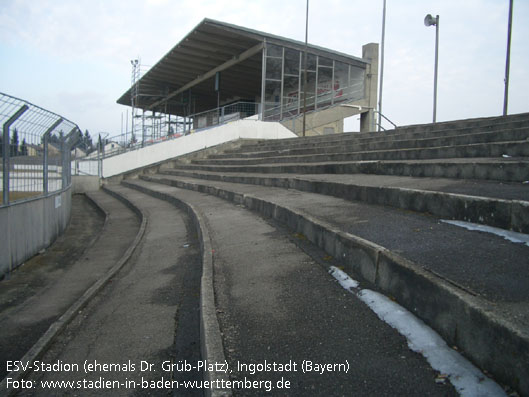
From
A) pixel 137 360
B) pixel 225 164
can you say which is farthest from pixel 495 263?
pixel 225 164

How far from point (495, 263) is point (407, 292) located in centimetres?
70

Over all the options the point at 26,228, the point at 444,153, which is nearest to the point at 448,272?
the point at 444,153

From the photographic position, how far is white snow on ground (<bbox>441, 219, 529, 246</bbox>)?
3.19m

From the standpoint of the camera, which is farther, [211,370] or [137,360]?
[137,360]

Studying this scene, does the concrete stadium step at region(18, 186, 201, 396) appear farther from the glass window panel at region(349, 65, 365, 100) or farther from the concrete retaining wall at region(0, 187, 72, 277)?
the glass window panel at region(349, 65, 365, 100)

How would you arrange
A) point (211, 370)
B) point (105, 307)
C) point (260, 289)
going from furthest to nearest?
point (105, 307) → point (260, 289) → point (211, 370)

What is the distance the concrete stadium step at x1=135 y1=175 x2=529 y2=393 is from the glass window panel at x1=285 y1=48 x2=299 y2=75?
67.6 ft

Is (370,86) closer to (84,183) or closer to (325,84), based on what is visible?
(325,84)

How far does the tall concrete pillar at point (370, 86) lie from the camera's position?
→ 2700 cm

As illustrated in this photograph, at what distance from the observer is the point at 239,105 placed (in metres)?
24.2

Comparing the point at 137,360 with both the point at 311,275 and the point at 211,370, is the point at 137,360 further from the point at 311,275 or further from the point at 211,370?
the point at 311,275

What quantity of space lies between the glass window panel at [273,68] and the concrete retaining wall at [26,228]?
56.6 ft

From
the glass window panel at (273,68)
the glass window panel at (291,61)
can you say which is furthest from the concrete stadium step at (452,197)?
the glass window panel at (291,61)

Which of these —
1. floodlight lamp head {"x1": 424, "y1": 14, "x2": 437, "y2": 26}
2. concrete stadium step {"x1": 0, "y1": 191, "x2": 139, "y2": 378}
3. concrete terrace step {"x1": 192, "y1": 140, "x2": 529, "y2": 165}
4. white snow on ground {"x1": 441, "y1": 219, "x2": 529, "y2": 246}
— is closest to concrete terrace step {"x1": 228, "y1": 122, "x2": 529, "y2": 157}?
concrete terrace step {"x1": 192, "y1": 140, "x2": 529, "y2": 165}
